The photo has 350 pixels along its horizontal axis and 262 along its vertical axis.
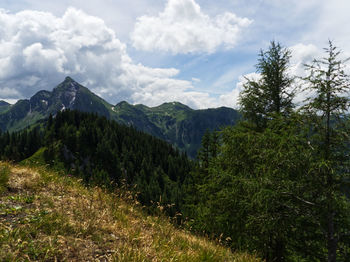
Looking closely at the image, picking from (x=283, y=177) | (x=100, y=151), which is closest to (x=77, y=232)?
(x=283, y=177)

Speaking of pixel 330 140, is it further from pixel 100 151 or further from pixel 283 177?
pixel 100 151

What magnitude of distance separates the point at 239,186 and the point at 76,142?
107 m

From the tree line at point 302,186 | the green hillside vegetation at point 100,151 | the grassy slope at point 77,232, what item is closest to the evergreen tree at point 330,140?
the tree line at point 302,186

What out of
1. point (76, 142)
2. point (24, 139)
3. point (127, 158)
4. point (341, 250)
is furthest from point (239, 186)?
point (24, 139)

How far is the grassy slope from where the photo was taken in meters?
3.17

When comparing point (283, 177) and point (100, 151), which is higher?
point (283, 177)

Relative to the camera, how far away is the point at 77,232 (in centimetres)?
384

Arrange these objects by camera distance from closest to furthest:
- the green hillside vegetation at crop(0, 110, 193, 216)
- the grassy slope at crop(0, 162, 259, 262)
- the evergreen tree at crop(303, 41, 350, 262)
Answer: the grassy slope at crop(0, 162, 259, 262), the evergreen tree at crop(303, 41, 350, 262), the green hillside vegetation at crop(0, 110, 193, 216)

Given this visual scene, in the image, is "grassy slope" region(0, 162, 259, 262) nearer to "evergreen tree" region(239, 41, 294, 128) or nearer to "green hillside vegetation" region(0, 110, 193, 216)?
"evergreen tree" region(239, 41, 294, 128)

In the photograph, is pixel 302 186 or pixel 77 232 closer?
pixel 77 232

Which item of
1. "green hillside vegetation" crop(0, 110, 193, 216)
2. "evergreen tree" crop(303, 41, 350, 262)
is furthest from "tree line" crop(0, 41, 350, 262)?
"green hillside vegetation" crop(0, 110, 193, 216)

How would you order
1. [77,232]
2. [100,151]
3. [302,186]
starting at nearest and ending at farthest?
1. [77,232]
2. [302,186]
3. [100,151]

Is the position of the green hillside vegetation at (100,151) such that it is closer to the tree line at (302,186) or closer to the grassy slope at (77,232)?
the tree line at (302,186)

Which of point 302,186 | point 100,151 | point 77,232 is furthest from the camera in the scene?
point 100,151
